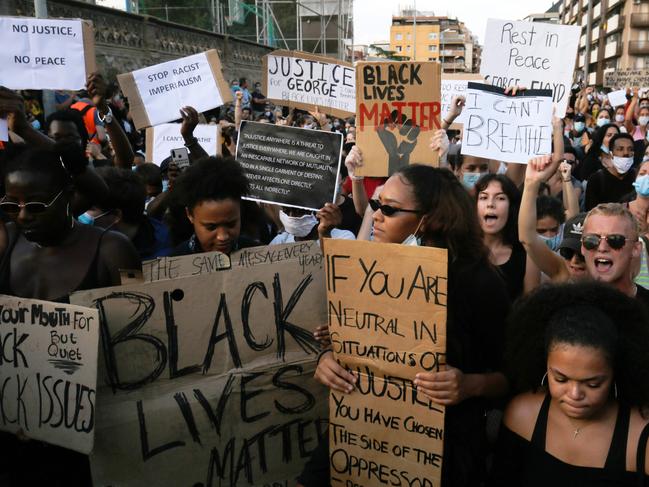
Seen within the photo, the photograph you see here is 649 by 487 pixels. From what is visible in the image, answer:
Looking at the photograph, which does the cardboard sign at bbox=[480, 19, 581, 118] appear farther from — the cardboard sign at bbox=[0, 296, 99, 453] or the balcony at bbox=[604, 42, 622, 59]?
the balcony at bbox=[604, 42, 622, 59]

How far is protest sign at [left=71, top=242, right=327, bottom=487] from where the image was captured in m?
2.20

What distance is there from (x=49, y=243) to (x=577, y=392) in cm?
191

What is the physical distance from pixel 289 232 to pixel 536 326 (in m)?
2.06

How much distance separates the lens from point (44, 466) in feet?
7.48

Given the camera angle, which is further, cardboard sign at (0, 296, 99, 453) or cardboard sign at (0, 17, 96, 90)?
cardboard sign at (0, 17, 96, 90)

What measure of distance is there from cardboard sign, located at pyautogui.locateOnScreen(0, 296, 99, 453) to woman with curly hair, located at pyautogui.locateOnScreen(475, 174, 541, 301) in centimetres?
217

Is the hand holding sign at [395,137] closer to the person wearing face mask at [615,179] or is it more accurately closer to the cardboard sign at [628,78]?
the person wearing face mask at [615,179]

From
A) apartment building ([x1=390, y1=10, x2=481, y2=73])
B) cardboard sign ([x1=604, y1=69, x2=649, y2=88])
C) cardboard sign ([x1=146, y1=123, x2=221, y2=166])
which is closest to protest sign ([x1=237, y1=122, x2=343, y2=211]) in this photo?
cardboard sign ([x1=146, y1=123, x2=221, y2=166])

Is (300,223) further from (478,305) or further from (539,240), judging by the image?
(478,305)

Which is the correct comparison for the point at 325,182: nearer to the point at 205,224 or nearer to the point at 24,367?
the point at 205,224

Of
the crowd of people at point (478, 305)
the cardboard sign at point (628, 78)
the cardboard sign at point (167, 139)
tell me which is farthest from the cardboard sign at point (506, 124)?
the cardboard sign at point (628, 78)

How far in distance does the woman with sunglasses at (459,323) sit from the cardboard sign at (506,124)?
237 centimetres

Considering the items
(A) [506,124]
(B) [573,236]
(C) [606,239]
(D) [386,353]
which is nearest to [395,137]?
(A) [506,124]

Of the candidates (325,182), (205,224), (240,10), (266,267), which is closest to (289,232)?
(325,182)
